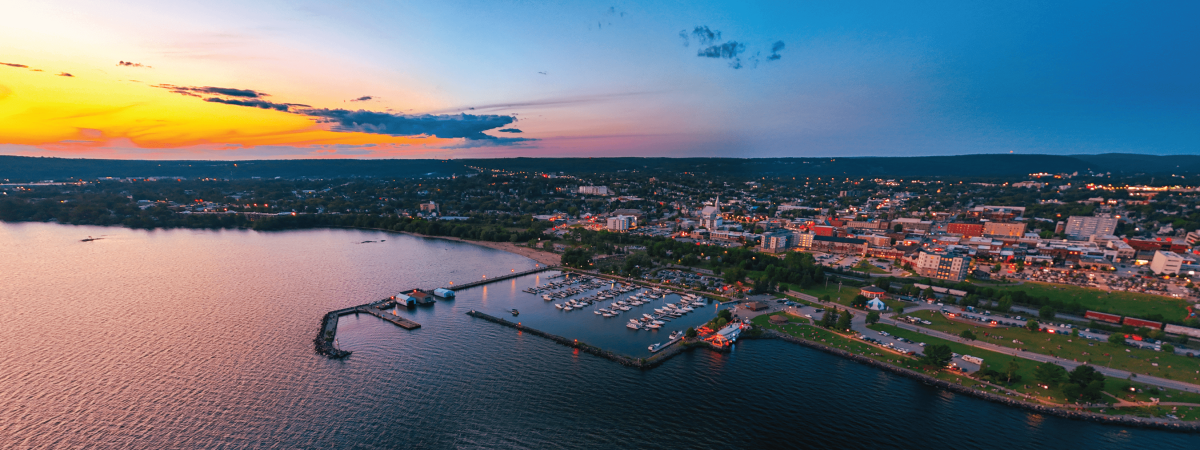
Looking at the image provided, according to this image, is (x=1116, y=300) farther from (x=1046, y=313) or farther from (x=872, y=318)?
(x=872, y=318)

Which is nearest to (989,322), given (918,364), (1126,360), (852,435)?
(1126,360)

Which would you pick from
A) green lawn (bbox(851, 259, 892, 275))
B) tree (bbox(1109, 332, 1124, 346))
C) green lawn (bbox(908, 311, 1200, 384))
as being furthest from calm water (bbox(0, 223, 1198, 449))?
green lawn (bbox(851, 259, 892, 275))

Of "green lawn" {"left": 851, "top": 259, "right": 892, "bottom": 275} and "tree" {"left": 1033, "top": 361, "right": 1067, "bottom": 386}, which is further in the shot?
"green lawn" {"left": 851, "top": 259, "right": 892, "bottom": 275}

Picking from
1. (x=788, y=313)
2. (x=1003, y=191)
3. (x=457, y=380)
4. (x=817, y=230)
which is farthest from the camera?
(x=1003, y=191)

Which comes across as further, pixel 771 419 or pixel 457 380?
pixel 457 380

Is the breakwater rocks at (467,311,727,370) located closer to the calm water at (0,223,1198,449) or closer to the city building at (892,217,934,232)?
the calm water at (0,223,1198,449)

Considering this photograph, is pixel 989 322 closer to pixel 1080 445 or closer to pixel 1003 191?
pixel 1080 445

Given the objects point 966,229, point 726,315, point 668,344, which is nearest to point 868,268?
point 726,315
